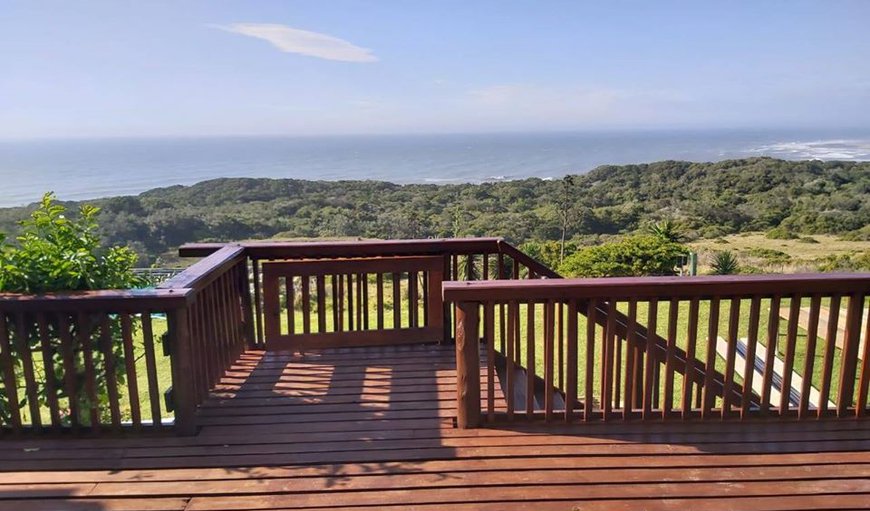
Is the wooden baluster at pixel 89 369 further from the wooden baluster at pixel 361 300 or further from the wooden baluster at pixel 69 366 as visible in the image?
the wooden baluster at pixel 361 300

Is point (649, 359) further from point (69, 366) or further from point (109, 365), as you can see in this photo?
point (69, 366)

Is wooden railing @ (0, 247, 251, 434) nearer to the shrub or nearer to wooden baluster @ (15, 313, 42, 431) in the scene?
wooden baluster @ (15, 313, 42, 431)

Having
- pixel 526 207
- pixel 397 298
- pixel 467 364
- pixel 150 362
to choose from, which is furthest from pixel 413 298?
pixel 526 207

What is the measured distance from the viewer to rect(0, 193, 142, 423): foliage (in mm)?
2658

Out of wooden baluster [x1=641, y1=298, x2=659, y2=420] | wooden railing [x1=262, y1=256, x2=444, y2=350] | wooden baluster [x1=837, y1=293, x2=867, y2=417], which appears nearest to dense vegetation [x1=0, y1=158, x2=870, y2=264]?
wooden railing [x1=262, y1=256, x2=444, y2=350]

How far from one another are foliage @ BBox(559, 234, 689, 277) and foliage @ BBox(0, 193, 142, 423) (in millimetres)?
12400

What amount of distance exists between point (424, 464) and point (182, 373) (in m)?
1.24

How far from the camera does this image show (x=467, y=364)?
274cm

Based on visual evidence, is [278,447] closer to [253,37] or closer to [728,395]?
[728,395]

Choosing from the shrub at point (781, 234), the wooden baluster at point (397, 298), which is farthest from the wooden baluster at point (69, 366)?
the shrub at point (781, 234)

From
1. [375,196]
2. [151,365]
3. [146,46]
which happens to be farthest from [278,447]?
[146,46]

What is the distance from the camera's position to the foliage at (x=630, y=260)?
1405cm

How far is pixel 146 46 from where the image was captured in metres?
47.9

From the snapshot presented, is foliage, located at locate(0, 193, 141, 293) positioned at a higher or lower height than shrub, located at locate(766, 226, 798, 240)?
higher
